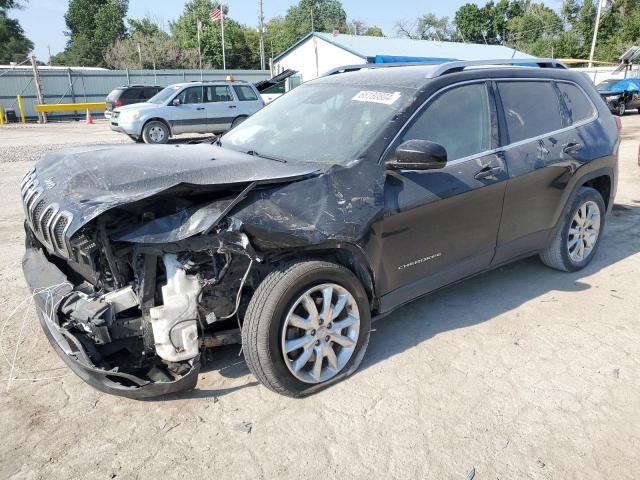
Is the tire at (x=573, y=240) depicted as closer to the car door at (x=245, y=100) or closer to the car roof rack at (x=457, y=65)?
the car roof rack at (x=457, y=65)

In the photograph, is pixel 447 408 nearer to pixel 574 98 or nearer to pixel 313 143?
pixel 313 143

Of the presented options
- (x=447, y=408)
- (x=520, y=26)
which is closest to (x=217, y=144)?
(x=447, y=408)

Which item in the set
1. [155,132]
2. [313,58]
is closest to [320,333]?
[155,132]

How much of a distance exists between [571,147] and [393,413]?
2766 millimetres

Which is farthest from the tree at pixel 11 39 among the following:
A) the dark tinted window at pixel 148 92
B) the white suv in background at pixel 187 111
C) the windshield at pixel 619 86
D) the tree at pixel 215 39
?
the windshield at pixel 619 86

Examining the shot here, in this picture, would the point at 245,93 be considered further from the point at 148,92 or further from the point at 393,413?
the point at 393,413

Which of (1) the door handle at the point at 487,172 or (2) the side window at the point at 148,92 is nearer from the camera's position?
(1) the door handle at the point at 487,172

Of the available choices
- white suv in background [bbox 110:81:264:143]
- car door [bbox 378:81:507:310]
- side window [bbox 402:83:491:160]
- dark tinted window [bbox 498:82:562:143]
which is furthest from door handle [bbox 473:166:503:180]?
white suv in background [bbox 110:81:264:143]

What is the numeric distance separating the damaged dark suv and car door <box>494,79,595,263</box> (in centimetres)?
2

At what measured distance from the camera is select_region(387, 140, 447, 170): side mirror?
293 centimetres

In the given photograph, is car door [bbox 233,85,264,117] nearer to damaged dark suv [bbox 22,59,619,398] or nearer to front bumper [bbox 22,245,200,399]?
damaged dark suv [bbox 22,59,619,398]

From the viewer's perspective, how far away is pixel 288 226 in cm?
268

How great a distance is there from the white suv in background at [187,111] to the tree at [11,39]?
4463 centimetres

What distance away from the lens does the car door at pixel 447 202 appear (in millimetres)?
3105
